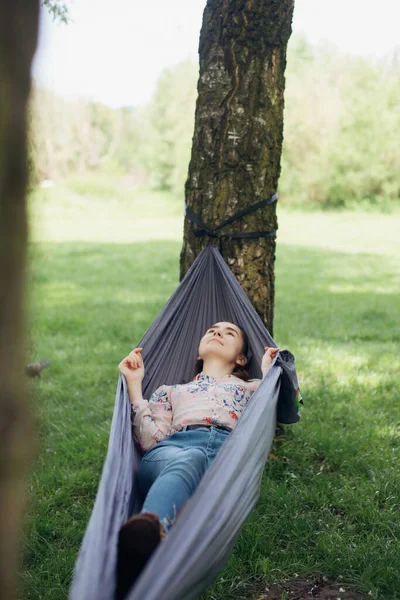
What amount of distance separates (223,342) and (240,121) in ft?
2.74

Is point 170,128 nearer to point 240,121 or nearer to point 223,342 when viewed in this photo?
point 240,121

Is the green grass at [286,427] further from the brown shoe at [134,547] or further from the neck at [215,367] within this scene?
the neck at [215,367]

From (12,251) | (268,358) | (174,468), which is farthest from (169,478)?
(12,251)

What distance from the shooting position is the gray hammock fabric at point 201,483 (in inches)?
52.5

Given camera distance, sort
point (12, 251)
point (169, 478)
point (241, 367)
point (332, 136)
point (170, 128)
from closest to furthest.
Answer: point (12, 251) → point (169, 478) → point (241, 367) → point (332, 136) → point (170, 128)

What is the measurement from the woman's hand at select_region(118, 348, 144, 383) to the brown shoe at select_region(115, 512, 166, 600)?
0.77m

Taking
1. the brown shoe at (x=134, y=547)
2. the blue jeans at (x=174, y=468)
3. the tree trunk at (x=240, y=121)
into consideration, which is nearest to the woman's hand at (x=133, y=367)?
the blue jeans at (x=174, y=468)

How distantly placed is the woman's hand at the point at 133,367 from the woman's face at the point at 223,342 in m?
0.30

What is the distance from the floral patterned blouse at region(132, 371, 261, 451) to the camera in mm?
2211

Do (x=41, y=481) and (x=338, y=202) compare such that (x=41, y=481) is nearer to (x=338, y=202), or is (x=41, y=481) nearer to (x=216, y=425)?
(x=216, y=425)

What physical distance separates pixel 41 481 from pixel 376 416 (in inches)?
61.5

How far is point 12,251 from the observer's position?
0.51 meters

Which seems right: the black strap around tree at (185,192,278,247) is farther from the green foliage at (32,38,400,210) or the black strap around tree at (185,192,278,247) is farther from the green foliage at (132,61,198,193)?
the green foliage at (132,61,198,193)

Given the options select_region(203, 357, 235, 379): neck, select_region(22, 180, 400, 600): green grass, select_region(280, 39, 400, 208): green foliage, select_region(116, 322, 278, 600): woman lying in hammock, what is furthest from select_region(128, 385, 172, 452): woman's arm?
select_region(280, 39, 400, 208): green foliage
